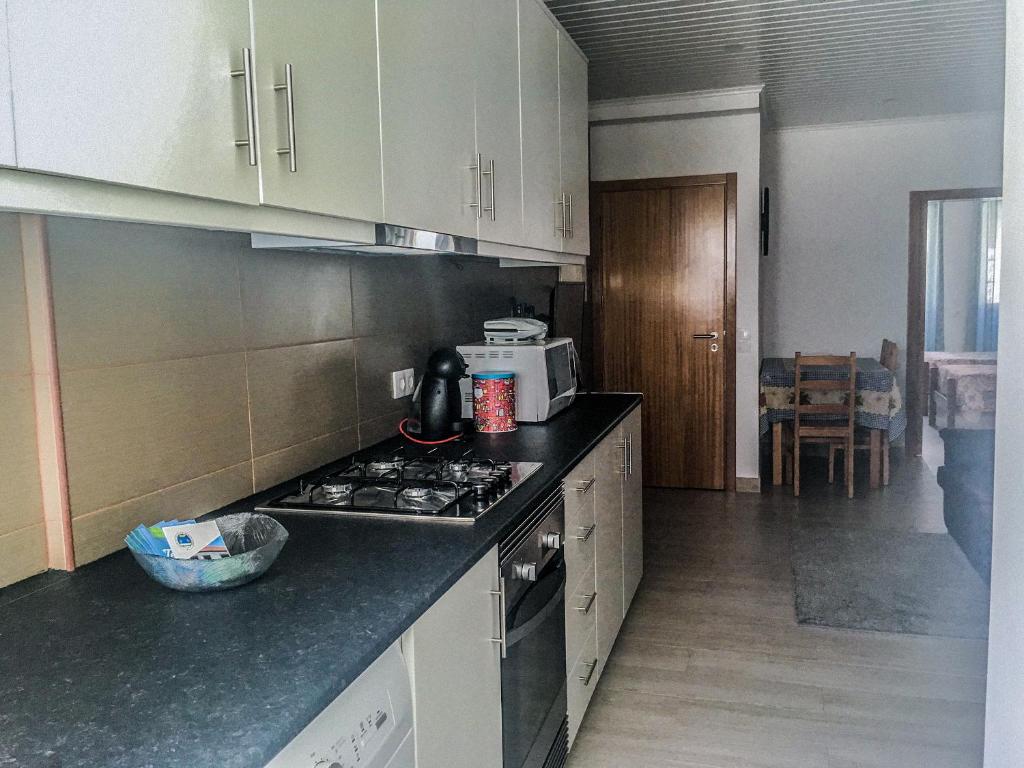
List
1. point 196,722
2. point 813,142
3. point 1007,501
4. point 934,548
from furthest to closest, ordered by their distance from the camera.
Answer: point 813,142 → point 934,548 → point 1007,501 → point 196,722

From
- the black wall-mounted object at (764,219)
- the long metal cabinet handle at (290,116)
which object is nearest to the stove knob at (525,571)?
the long metal cabinet handle at (290,116)

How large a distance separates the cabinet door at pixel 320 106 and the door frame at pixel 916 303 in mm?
5531

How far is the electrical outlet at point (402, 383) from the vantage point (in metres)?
2.60

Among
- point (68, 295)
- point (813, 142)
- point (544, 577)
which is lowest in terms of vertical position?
point (544, 577)

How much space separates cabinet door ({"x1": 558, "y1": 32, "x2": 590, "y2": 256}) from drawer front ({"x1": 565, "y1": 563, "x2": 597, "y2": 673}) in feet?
4.30

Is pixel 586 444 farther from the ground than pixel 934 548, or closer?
farther from the ground

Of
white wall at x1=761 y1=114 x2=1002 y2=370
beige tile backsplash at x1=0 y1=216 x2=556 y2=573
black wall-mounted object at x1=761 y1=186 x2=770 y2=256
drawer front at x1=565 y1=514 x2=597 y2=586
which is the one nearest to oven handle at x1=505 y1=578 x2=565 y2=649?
drawer front at x1=565 y1=514 x2=597 y2=586

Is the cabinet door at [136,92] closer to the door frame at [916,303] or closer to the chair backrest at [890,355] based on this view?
the chair backrest at [890,355]

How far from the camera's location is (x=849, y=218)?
247 inches

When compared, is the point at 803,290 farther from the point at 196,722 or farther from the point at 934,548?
the point at 196,722

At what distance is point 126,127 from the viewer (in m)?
1.01

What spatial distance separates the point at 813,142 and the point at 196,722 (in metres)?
6.32

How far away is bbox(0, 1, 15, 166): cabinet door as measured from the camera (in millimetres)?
854

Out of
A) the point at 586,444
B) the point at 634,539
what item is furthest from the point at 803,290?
the point at 586,444
